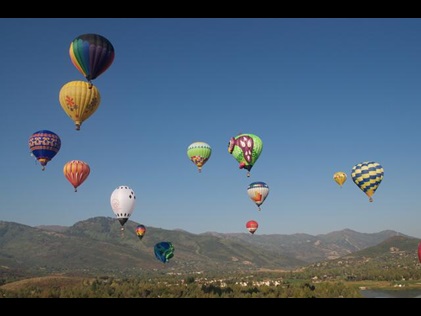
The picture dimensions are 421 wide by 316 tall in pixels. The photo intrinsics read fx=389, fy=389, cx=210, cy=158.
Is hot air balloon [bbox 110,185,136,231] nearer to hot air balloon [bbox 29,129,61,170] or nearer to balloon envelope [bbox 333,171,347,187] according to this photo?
hot air balloon [bbox 29,129,61,170]

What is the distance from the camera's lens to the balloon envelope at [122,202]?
182 ft

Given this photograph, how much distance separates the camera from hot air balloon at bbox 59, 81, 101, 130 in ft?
152

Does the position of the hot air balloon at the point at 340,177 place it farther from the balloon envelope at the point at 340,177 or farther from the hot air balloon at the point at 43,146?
the hot air balloon at the point at 43,146

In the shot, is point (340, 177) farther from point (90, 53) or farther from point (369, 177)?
point (90, 53)

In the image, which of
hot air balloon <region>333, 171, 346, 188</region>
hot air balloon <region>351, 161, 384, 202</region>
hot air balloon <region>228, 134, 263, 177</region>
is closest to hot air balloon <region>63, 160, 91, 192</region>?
hot air balloon <region>228, 134, 263, 177</region>

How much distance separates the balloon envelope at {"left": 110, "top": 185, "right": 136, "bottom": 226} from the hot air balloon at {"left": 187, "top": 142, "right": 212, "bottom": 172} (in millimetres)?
13657

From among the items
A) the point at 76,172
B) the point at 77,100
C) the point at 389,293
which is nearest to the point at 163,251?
the point at 76,172

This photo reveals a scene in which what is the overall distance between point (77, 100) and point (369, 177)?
46809 millimetres

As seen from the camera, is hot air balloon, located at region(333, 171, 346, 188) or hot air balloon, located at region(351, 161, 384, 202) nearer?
hot air balloon, located at region(351, 161, 384, 202)
